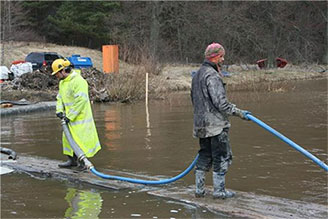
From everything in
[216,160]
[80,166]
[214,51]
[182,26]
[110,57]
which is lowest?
[80,166]

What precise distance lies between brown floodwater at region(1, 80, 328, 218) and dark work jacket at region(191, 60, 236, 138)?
97 cm

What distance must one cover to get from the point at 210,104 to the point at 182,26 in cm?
4901

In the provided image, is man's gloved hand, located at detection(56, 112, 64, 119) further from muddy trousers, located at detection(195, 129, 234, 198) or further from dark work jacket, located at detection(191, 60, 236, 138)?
dark work jacket, located at detection(191, 60, 236, 138)

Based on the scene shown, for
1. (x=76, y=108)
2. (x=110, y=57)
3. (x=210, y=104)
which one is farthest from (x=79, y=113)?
(x=110, y=57)

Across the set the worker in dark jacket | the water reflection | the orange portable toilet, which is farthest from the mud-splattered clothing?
the orange portable toilet

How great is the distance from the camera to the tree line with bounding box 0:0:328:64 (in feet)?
169

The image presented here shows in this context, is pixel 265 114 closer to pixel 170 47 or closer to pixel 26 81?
pixel 26 81

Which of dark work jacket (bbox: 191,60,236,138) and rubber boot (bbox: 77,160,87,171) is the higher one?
dark work jacket (bbox: 191,60,236,138)

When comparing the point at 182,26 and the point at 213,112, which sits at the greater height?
the point at 182,26

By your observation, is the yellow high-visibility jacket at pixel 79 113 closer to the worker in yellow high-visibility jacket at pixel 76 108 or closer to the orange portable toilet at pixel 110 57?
the worker in yellow high-visibility jacket at pixel 76 108

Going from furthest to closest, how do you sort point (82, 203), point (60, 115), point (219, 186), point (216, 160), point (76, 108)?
point (60, 115) < point (76, 108) < point (82, 203) < point (219, 186) < point (216, 160)

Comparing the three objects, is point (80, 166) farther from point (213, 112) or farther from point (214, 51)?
point (214, 51)

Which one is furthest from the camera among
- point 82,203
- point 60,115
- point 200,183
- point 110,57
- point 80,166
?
point 110,57

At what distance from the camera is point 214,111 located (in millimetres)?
6910
